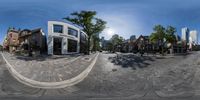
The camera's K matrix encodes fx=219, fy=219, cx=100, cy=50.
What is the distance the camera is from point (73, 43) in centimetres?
779

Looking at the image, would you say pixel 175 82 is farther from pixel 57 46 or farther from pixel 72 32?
pixel 57 46

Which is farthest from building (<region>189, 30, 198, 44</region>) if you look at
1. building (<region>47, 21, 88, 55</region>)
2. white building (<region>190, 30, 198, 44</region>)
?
building (<region>47, 21, 88, 55</region>)

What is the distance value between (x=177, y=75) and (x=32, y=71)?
19.8 feet

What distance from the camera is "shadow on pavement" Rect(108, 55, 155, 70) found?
906cm

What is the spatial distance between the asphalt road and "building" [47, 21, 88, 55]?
1.19 meters

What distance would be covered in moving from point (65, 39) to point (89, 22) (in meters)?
1.27

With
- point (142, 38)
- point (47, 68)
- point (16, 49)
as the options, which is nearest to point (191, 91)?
point (142, 38)

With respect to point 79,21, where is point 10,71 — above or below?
below

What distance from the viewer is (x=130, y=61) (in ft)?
30.8

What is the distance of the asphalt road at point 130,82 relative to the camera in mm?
7992

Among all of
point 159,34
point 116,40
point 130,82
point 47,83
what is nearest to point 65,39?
point 116,40

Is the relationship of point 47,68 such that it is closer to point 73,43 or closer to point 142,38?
point 73,43

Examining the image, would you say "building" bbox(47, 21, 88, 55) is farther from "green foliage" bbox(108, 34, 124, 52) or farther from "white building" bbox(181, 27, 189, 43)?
"white building" bbox(181, 27, 189, 43)

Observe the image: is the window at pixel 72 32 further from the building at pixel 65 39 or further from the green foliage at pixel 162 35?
the green foliage at pixel 162 35
